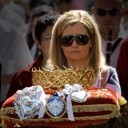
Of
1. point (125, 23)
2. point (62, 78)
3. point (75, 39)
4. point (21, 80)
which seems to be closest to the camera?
point (62, 78)

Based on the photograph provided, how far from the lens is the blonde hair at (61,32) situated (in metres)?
3.63

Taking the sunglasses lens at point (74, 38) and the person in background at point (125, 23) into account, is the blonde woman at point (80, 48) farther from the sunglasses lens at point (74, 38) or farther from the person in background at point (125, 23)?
the person in background at point (125, 23)

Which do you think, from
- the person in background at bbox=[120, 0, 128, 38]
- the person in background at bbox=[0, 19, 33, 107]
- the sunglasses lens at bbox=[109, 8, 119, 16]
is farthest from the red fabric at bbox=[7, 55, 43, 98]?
the person in background at bbox=[120, 0, 128, 38]

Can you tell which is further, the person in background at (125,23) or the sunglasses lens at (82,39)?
the person in background at (125,23)

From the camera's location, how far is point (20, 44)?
5.71m

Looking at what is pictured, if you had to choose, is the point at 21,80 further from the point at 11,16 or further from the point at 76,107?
the point at 11,16

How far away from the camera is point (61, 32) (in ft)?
12.0

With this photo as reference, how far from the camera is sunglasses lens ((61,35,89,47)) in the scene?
11.7 feet

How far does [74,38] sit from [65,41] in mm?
63

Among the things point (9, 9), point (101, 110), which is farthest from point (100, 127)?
point (9, 9)

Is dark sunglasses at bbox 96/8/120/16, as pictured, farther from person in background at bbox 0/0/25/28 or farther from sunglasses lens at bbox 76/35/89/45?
sunglasses lens at bbox 76/35/89/45

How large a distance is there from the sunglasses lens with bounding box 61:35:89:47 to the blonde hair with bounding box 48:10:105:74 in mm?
65

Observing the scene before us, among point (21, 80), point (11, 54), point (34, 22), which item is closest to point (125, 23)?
point (34, 22)

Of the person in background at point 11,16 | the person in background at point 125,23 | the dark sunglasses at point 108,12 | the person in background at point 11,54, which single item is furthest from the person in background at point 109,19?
the person in background at point 11,16
